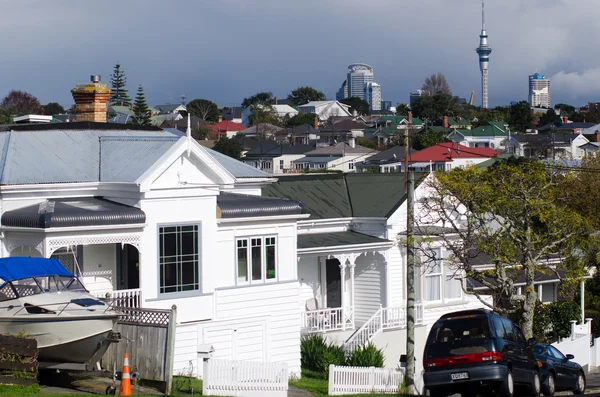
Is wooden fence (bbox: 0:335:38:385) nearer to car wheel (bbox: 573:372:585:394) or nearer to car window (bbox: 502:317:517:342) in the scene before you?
car window (bbox: 502:317:517:342)

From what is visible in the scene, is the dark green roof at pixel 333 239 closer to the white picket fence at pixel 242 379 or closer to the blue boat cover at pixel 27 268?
the white picket fence at pixel 242 379

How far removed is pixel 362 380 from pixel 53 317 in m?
8.77

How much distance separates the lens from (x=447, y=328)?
22.3 metres

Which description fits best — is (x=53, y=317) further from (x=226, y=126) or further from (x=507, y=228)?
(x=226, y=126)

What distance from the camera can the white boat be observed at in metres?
20.9

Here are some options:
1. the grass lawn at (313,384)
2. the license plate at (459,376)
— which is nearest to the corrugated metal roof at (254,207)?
the grass lawn at (313,384)

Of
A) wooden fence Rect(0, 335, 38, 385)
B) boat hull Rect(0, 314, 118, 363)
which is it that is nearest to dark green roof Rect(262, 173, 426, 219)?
boat hull Rect(0, 314, 118, 363)

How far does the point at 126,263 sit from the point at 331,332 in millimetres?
8935

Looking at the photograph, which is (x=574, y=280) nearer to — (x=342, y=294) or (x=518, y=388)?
(x=342, y=294)

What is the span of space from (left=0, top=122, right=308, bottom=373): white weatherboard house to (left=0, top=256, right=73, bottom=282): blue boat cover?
2.23 meters

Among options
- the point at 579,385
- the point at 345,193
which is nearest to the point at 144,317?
the point at 579,385

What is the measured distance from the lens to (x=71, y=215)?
2564 cm

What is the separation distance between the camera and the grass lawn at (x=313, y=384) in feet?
85.5

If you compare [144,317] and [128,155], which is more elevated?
[128,155]
